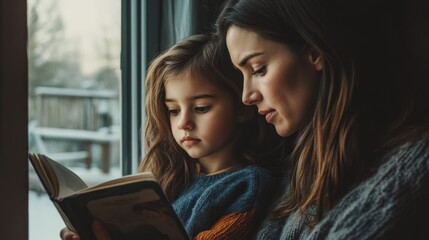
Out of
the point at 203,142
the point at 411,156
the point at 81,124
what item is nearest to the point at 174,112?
the point at 203,142

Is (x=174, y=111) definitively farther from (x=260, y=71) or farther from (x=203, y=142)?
(x=260, y=71)

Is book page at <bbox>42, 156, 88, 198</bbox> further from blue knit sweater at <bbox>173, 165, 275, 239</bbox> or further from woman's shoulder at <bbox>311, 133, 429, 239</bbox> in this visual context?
woman's shoulder at <bbox>311, 133, 429, 239</bbox>

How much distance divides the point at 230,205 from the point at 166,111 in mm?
339

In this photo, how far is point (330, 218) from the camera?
1057 millimetres

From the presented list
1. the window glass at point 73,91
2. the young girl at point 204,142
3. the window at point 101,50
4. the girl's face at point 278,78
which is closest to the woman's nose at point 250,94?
the girl's face at point 278,78

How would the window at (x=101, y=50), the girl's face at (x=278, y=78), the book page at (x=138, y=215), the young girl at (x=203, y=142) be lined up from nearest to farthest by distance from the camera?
the book page at (x=138, y=215) → the girl's face at (x=278, y=78) → the young girl at (x=203, y=142) → the window at (x=101, y=50)

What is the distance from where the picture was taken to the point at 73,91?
12.3ft

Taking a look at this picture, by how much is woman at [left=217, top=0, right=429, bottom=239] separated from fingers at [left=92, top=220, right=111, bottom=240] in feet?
1.18

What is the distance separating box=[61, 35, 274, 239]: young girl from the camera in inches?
51.0

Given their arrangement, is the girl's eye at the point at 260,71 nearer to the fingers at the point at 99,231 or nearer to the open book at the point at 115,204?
the open book at the point at 115,204

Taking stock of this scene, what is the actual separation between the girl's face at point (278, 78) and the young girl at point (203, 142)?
151mm

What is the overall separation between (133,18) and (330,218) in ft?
3.12

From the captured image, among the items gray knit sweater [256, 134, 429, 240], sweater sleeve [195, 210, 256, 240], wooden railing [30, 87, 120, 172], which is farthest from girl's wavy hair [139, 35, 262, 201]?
wooden railing [30, 87, 120, 172]

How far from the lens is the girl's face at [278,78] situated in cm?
117
